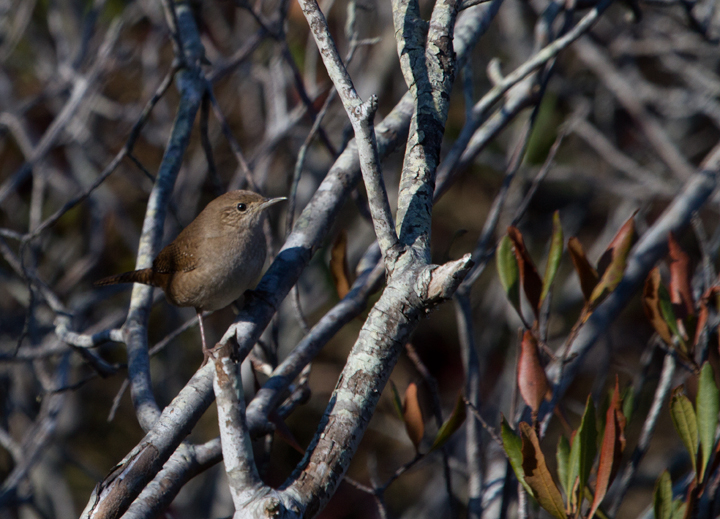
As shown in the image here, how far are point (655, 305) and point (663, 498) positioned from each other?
72cm

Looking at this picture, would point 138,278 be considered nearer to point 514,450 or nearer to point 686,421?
point 514,450

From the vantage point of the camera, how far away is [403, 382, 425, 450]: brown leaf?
92.4 inches

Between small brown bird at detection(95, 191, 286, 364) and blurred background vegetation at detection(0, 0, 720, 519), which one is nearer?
small brown bird at detection(95, 191, 286, 364)

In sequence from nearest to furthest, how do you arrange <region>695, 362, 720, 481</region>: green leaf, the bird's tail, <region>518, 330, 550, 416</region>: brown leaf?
<region>695, 362, 720, 481</region>: green leaf, <region>518, 330, 550, 416</region>: brown leaf, the bird's tail

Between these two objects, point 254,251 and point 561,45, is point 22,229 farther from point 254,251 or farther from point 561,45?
point 561,45

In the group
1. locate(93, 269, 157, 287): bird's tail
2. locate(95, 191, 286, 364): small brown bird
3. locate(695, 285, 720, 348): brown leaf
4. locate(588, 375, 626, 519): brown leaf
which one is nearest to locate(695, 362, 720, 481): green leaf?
locate(588, 375, 626, 519): brown leaf

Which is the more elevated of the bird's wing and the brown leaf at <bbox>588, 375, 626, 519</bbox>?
the bird's wing

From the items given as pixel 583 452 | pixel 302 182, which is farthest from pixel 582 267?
pixel 302 182

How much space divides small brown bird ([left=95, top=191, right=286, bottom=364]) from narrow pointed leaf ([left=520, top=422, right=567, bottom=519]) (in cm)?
170

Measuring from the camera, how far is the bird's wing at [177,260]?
3357mm

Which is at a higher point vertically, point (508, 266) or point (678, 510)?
point (508, 266)

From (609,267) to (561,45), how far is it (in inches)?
43.1

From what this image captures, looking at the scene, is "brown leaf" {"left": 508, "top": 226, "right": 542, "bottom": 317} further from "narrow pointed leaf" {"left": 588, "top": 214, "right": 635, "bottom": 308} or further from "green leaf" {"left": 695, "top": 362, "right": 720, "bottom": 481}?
"green leaf" {"left": 695, "top": 362, "right": 720, "bottom": 481}

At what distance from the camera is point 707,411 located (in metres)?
1.94
